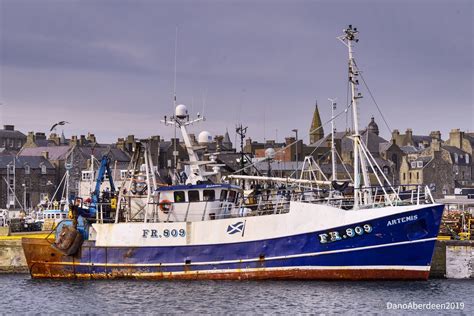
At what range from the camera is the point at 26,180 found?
95.5 m

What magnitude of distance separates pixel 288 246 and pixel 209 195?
4594mm

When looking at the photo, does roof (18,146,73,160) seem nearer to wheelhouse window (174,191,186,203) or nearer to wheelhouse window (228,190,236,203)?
wheelhouse window (174,191,186,203)

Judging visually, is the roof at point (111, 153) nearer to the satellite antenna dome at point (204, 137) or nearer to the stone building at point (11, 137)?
the stone building at point (11, 137)

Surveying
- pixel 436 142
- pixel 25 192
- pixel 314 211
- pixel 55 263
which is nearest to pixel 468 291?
pixel 314 211

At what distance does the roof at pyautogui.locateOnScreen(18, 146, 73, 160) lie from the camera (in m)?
101

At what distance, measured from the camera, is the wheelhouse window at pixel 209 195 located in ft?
129

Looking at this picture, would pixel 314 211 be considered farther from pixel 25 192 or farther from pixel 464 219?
pixel 25 192

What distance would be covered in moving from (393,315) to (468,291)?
22.1 feet

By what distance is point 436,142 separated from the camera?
122m

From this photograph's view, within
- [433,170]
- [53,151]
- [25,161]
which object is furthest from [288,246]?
[433,170]

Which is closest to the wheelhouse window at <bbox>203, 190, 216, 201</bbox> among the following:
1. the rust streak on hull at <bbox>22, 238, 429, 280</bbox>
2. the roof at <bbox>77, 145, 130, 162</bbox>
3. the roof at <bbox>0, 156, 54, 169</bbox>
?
the rust streak on hull at <bbox>22, 238, 429, 280</bbox>

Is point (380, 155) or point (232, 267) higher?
point (380, 155)

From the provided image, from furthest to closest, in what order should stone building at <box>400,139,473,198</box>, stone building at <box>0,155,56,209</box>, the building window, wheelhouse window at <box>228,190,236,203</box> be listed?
1. stone building at <box>400,139,473,198</box>
2. stone building at <box>0,155,56,209</box>
3. the building window
4. wheelhouse window at <box>228,190,236,203</box>

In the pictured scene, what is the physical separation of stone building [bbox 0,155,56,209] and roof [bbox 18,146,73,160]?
2358 millimetres
